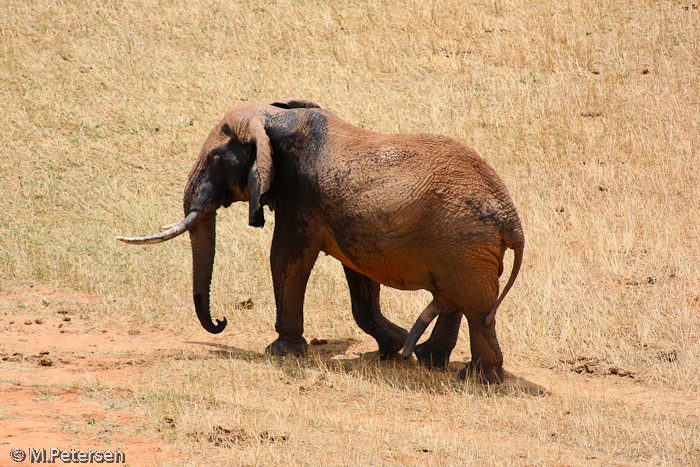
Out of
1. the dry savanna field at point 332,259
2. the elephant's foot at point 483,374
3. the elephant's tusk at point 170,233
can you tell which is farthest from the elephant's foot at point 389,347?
the elephant's tusk at point 170,233

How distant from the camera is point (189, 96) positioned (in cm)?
1683

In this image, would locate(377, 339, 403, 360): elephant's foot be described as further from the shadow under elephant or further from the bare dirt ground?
the bare dirt ground

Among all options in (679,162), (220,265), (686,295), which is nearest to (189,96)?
(220,265)

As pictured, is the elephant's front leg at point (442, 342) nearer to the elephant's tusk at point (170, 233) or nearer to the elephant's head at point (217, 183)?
the elephant's head at point (217, 183)

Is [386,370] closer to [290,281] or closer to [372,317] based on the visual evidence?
[372,317]

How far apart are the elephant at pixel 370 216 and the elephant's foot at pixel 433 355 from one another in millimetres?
13

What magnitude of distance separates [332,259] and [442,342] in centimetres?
401

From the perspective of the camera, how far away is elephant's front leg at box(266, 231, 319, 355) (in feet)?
26.8

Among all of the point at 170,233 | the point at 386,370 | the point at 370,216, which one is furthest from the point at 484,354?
the point at 170,233

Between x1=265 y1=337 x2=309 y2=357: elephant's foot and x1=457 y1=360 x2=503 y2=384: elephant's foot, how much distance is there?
1.91 metres

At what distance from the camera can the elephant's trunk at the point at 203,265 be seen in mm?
8703

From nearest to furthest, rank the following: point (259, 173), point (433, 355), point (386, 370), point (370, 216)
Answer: point (370, 216), point (259, 173), point (386, 370), point (433, 355)

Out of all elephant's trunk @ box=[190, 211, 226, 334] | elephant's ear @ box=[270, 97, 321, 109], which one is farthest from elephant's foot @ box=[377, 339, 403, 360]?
elephant's ear @ box=[270, 97, 321, 109]

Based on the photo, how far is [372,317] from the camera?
862 cm
